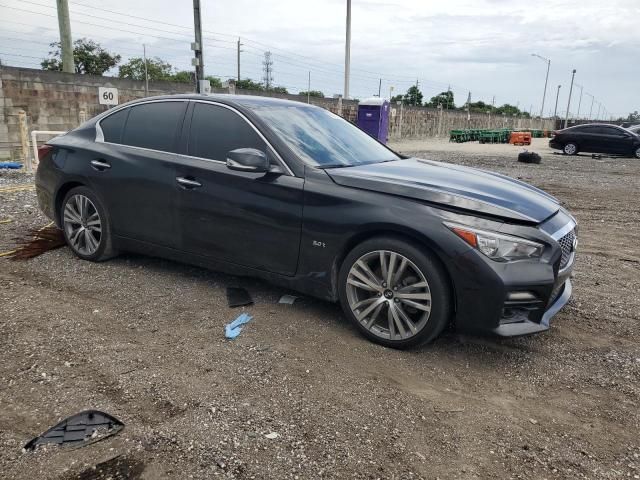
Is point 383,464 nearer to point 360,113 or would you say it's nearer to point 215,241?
point 215,241

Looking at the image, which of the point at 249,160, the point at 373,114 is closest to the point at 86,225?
the point at 249,160

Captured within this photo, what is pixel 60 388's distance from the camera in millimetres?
2939

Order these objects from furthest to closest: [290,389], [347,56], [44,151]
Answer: [347,56], [44,151], [290,389]

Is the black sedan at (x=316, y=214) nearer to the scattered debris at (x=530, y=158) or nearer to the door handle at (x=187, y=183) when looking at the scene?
the door handle at (x=187, y=183)

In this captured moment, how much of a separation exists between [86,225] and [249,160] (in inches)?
84.9

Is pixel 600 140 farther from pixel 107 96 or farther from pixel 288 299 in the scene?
pixel 288 299

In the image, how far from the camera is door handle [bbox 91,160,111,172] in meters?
4.81

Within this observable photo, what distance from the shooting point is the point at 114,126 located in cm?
497

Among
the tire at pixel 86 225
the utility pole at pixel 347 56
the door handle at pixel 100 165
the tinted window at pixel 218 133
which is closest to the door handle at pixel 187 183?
the tinted window at pixel 218 133

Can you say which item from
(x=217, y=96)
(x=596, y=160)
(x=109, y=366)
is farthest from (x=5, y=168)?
(x=596, y=160)

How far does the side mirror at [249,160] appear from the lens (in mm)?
3850

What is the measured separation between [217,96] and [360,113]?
49.9 feet

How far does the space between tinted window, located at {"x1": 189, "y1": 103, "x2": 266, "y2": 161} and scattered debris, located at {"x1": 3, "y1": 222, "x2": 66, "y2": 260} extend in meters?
2.31

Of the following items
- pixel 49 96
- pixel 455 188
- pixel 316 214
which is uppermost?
pixel 49 96
